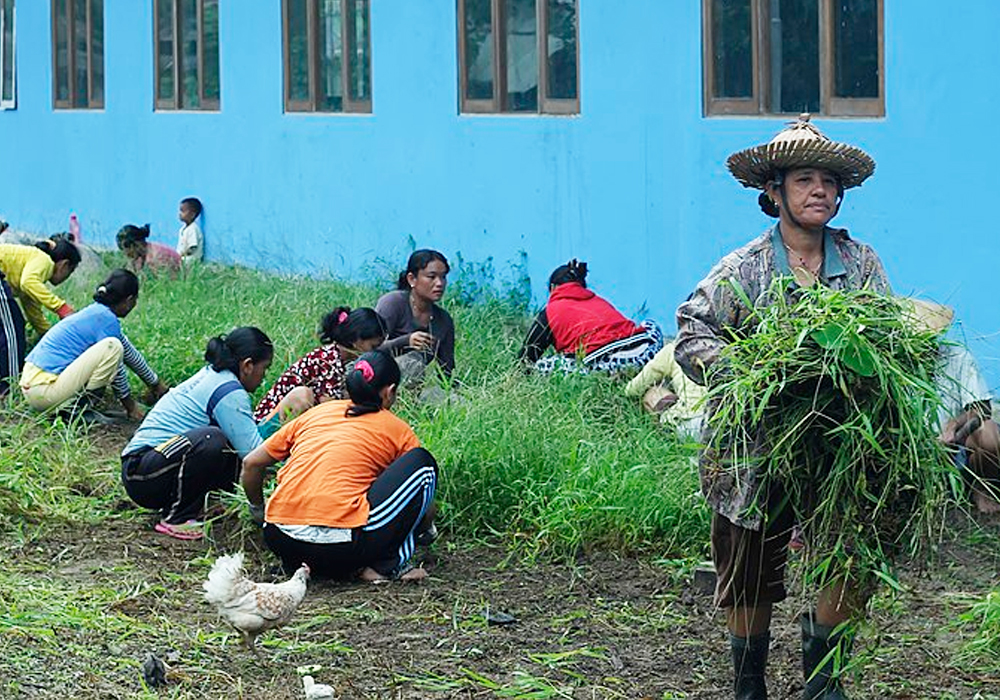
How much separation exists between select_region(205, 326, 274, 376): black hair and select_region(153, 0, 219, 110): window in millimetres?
8926

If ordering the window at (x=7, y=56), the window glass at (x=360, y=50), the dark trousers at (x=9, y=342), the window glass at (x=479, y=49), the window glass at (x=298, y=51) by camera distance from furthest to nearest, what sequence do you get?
the window at (x=7, y=56) → the window glass at (x=298, y=51) → the window glass at (x=360, y=50) → the window glass at (x=479, y=49) → the dark trousers at (x=9, y=342)

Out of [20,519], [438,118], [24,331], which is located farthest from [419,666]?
[438,118]

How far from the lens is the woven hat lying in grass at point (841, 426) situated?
15.8ft

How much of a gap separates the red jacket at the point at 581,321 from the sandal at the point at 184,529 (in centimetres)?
261

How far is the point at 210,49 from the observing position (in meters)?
16.4

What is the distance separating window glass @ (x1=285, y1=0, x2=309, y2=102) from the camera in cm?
1483

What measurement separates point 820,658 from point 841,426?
783 mm

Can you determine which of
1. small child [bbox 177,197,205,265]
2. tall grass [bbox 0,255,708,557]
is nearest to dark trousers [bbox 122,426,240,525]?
tall grass [bbox 0,255,708,557]

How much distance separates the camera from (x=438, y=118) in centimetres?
1304

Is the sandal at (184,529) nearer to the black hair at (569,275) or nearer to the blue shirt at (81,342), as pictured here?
the blue shirt at (81,342)

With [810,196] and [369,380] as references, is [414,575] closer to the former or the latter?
[369,380]

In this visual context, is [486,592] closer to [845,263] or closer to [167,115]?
[845,263]

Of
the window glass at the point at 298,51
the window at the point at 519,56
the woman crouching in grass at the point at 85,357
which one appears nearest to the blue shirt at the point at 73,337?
the woman crouching in grass at the point at 85,357

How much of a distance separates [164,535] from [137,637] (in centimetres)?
166
